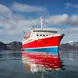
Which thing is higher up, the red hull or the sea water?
the red hull

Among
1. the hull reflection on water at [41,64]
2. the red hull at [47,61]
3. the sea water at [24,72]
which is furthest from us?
the red hull at [47,61]

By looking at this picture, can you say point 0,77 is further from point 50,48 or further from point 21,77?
point 50,48

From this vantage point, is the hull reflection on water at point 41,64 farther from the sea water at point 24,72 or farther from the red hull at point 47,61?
the sea water at point 24,72

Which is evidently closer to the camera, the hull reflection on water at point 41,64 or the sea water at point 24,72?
the sea water at point 24,72

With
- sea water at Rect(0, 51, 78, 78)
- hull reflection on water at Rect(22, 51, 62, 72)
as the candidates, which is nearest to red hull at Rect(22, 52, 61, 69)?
hull reflection on water at Rect(22, 51, 62, 72)

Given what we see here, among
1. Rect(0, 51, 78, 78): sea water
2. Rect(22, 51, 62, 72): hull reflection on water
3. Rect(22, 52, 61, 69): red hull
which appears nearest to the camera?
Rect(0, 51, 78, 78): sea water

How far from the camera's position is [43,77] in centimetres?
2047

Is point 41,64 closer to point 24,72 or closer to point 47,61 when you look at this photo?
point 47,61

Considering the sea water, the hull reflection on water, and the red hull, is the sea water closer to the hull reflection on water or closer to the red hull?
the hull reflection on water

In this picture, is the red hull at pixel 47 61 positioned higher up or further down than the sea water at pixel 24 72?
higher up

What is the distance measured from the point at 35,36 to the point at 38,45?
5488 mm

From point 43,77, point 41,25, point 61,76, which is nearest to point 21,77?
point 43,77

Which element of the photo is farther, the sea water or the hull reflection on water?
the hull reflection on water

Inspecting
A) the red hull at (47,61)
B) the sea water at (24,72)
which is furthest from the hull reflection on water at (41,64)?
the sea water at (24,72)
